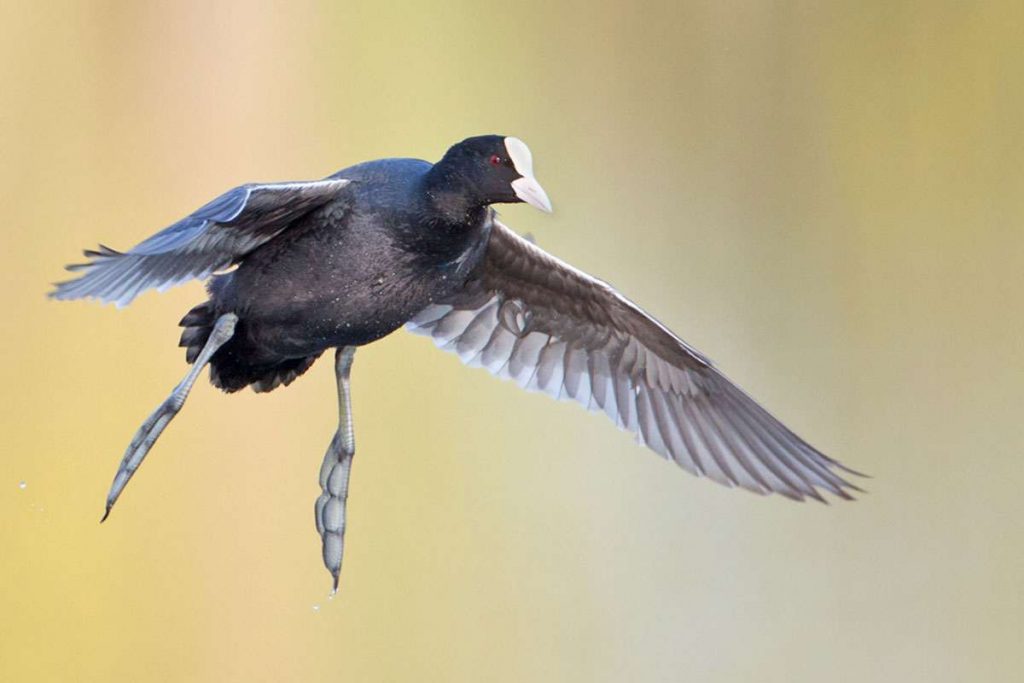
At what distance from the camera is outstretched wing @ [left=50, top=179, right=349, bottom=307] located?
2.47 m

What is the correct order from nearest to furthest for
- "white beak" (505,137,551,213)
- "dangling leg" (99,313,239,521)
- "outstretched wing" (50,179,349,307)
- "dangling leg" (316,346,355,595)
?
1. "outstretched wing" (50,179,349,307)
2. "white beak" (505,137,551,213)
3. "dangling leg" (99,313,239,521)
4. "dangling leg" (316,346,355,595)

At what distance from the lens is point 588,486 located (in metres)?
4.62

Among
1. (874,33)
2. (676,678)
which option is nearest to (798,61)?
(874,33)

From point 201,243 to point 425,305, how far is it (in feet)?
1.59

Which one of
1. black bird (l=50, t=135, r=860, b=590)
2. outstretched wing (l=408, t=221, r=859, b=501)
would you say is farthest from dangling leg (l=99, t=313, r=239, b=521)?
outstretched wing (l=408, t=221, r=859, b=501)

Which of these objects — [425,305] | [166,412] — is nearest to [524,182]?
[425,305]

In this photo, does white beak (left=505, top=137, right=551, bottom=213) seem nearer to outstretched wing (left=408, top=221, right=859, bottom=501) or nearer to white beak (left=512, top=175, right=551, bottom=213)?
white beak (left=512, top=175, right=551, bottom=213)

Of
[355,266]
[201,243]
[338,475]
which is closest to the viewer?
[201,243]

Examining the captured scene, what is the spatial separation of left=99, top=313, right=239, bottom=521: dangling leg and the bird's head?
0.57 meters

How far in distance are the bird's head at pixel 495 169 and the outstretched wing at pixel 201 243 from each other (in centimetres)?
25

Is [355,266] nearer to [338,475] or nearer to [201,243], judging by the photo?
[201,243]

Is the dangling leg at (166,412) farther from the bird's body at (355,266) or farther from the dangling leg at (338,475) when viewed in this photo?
the dangling leg at (338,475)

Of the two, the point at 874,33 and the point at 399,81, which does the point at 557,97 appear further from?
the point at 874,33

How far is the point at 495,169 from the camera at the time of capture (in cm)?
276
